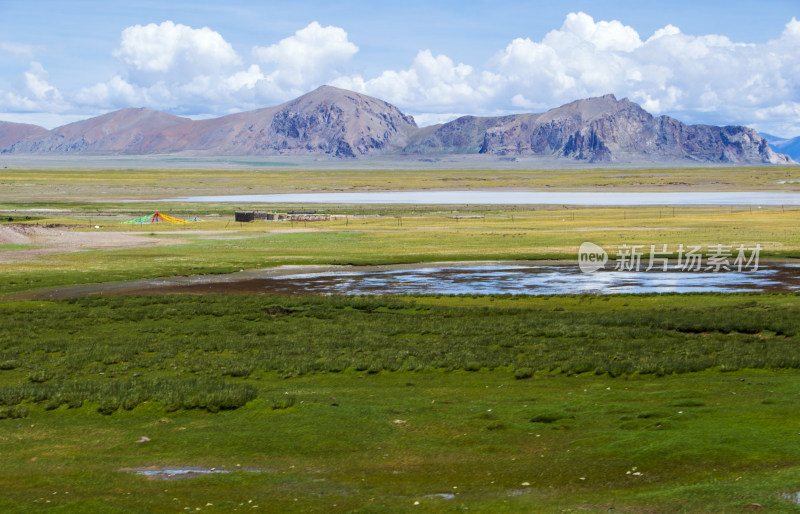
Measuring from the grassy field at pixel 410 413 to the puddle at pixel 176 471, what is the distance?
222 millimetres

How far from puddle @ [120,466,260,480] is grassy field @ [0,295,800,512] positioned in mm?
222

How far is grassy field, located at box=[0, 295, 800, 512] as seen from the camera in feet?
38.4

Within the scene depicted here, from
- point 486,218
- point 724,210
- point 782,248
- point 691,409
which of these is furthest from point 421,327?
point 724,210

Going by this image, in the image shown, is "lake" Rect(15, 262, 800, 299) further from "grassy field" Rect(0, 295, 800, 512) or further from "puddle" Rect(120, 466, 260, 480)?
"puddle" Rect(120, 466, 260, 480)

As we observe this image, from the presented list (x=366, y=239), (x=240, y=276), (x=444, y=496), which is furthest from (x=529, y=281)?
(x=444, y=496)

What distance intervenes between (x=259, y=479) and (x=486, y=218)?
293 ft

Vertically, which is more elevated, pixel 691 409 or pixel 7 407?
pixel 691 409

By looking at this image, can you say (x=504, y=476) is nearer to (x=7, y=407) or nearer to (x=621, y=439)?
(x=621, y=439)

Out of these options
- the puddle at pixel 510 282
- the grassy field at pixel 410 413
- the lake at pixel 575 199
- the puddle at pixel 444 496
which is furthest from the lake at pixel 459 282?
the lake at pixel 575 199

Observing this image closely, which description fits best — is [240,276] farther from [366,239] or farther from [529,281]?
[366,239]

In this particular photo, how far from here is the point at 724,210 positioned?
4220 inches

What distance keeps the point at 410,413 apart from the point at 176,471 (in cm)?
521

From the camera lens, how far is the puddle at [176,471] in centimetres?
A: 1284

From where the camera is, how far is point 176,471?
1312 cm
